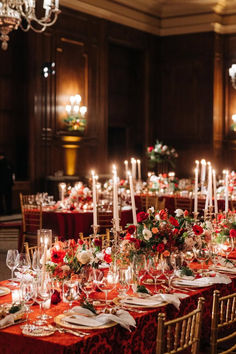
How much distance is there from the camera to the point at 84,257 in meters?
3.80

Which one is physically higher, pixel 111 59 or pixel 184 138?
pixel 111 59

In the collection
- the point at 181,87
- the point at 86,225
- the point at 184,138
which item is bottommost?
the point at 86,225

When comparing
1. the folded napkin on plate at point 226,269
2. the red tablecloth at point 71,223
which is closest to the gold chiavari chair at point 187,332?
the folded napkin on plate at point 226,269

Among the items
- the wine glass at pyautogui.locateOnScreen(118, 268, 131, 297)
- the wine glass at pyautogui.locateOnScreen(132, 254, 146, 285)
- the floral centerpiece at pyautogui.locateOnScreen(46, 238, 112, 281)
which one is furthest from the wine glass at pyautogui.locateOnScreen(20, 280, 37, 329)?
the wine glass at pyautogui.locateOnScreen(132, 254, 146, 285)

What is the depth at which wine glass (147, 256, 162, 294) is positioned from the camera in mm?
4070

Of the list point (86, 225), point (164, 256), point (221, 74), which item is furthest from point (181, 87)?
point (164, 256)

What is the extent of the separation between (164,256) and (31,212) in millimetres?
5173

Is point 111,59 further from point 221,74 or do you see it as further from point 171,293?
point 171,293

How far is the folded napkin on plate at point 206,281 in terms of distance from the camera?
430 cm

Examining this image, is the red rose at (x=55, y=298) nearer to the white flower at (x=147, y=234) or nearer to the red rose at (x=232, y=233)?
the white flower at (x=147, y=234)

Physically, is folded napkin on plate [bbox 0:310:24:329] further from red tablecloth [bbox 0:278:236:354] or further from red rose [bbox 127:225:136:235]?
red rose [bbox 127:225:136:235]

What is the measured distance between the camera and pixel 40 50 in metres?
14.3

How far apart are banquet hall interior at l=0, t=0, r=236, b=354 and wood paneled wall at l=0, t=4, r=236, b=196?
0.03 meters

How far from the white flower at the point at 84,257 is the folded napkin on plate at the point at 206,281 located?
0.79 metres
